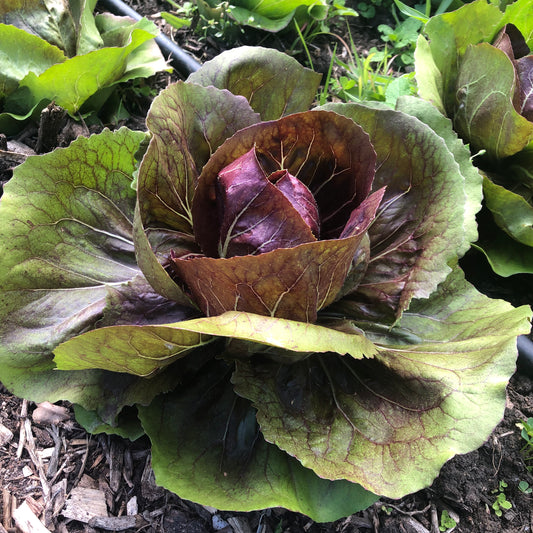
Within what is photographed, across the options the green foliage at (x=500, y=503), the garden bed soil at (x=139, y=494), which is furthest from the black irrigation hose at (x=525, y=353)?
the green foliage at (x=500, y=503)

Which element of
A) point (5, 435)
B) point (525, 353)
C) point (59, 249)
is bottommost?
point (5, 435)

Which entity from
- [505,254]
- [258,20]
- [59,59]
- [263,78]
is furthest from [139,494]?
[258,20]

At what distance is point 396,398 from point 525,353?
0.95m

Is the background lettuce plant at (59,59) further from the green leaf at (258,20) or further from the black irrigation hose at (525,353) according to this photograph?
the black irrigation hose at (525,353)

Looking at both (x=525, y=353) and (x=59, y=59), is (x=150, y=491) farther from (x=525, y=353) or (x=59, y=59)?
(x=59, y=59)

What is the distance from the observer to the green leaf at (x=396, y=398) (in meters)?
1.56

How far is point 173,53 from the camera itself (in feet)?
10.9

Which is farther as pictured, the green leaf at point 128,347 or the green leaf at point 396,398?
the green leaf at point 396,398

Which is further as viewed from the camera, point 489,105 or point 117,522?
point 489,105

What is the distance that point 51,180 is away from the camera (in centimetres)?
191

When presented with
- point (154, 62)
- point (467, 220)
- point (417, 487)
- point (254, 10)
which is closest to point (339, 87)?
point (254, 10)

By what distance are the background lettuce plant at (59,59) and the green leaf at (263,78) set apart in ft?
2.35

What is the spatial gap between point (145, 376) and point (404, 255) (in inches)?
36.2

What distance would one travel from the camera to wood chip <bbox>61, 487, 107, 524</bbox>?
1851 millimetres
